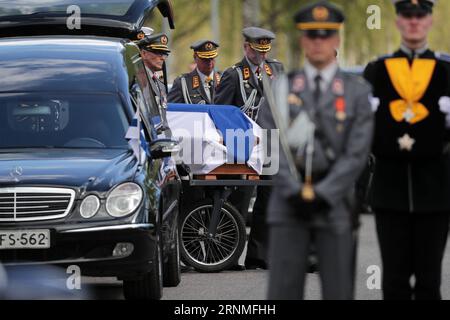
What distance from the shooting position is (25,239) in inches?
420

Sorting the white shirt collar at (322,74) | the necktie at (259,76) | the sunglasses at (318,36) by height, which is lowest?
the necktie at (259,76)

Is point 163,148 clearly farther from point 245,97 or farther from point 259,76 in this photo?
point 259,76

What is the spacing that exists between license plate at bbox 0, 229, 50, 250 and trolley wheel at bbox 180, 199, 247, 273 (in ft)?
11.1

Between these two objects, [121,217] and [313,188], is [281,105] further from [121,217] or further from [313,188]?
[121,217]

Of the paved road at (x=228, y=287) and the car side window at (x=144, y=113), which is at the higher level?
the car side window at (x=144, y=113)

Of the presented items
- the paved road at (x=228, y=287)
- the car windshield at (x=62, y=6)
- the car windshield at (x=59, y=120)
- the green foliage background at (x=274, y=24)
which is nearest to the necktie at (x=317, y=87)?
the car windshield at (x=59, y=120)

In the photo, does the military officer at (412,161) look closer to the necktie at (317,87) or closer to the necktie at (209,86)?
the necktie at (317,87)

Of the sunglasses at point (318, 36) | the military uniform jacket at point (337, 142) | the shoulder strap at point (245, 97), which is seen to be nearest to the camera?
the military uniform jacket at point (337, 142)

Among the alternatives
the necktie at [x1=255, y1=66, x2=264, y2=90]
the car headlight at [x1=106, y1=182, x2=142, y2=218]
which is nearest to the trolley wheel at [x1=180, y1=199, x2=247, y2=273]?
the necktie at [x1=255, y1=66, x2=264, y2=90]

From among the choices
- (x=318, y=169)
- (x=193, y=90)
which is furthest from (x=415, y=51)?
(x=193, y=90)

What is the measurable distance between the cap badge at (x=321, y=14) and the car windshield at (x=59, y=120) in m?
3.89

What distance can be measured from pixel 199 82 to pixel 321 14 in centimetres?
898

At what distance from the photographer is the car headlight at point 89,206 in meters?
10.8
